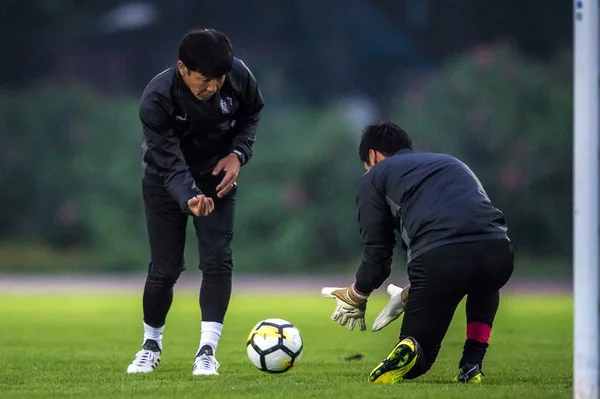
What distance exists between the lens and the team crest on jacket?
271 inches

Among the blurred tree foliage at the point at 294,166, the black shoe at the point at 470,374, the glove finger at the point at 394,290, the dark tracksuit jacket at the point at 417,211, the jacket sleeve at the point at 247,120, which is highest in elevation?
the blurred tree foliage at the point at 294,166

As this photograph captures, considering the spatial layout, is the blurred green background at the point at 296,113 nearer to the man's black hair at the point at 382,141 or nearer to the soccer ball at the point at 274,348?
the soccer ball at the point at 274,348

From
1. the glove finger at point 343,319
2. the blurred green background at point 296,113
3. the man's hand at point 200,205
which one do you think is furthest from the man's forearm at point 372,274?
the blurred green background at point 296,113

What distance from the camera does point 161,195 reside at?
23.2 feet

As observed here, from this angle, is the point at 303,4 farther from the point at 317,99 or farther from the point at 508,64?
the point at 508,64

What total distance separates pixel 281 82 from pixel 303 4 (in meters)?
2.29

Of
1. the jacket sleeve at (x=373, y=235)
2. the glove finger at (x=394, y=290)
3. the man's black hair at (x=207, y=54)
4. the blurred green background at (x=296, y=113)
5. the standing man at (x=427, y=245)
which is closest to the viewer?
the standing man at (x=427, y=245)

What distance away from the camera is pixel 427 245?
6156mm

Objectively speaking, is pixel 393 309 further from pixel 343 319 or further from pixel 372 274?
pixel 372 274

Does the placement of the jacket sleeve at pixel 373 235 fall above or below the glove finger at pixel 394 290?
above

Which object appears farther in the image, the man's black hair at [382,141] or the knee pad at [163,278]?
the knee pad at [163,278]

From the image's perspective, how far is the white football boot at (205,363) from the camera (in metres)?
6.68

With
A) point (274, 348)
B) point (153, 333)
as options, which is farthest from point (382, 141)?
point (153, 333)

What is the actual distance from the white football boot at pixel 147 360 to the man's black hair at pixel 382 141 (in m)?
1.81
